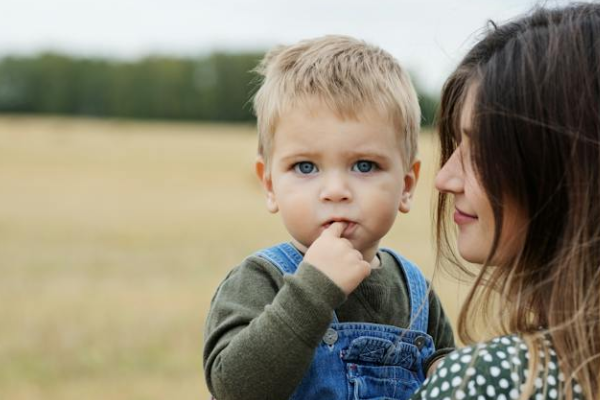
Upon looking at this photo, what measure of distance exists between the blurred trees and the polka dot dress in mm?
65159

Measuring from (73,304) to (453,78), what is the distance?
7414mm

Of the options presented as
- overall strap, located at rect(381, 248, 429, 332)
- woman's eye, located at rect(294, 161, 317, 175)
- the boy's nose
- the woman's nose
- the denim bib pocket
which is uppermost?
the woman's nose

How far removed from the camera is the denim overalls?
257 centimetres

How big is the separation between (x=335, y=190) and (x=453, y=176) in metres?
0.31

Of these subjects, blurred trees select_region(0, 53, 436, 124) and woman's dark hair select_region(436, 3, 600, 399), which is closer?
woman's dark hair select_region(436, 3, 600, 399)

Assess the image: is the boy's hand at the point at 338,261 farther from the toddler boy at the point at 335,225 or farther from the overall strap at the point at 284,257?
the overall strap at the point at 284,257

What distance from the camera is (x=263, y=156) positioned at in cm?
278

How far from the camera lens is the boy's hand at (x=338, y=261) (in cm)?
238

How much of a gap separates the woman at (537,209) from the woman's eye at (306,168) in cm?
46

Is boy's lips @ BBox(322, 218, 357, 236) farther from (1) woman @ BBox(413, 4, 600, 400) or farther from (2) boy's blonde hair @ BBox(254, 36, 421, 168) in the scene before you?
(1) woman @ BBox(413, 4, 600, 400)

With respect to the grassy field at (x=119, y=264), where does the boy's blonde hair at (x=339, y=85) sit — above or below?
above

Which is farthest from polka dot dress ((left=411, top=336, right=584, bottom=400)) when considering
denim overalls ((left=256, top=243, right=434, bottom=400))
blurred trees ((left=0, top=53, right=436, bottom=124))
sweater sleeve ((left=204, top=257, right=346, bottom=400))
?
blurred trees ((left=0, top=53, right=436, bottom=124))

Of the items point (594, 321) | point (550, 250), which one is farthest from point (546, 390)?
point (550, 250)

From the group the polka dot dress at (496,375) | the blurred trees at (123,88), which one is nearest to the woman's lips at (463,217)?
the polka dot dress at (496,375)
